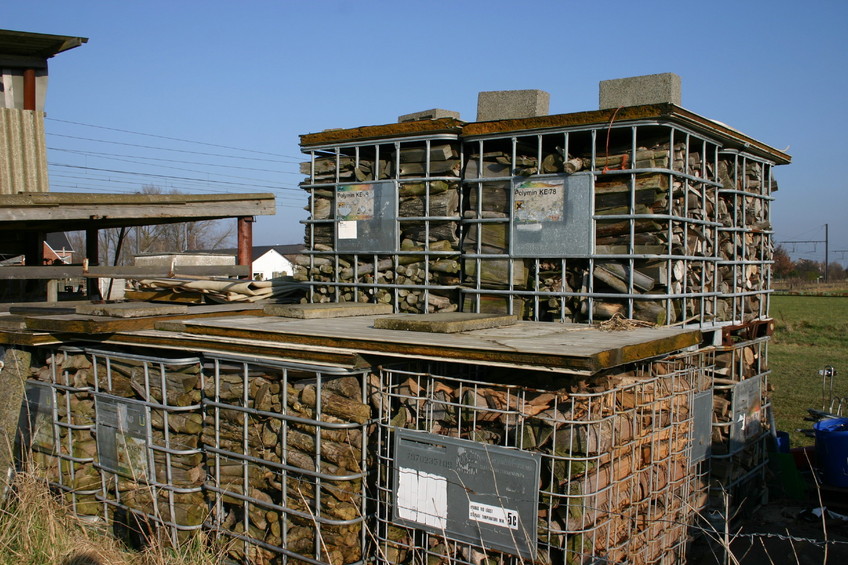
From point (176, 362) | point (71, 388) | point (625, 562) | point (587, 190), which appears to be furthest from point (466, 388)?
point (71, 388)

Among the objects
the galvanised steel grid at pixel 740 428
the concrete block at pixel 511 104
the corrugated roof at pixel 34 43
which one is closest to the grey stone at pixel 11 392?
the concrete block at pixel 511 104

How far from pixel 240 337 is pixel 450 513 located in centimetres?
234

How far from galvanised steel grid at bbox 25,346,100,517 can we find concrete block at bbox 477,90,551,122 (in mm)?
5202

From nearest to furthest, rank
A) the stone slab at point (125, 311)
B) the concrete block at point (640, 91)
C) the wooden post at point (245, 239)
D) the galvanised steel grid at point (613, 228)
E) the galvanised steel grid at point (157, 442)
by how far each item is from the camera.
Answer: the galvanised steel grid at point (157, 442)
the stone slab at point (125, 311)
the galvanised steel grid at point (613, 228)
the concrete block at point (640, 91)
the wooden post at point (245, 239)

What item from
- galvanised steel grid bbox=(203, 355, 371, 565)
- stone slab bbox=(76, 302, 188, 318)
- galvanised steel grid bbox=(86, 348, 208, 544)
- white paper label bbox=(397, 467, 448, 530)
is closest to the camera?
white paper label bbox=(397, 467, 448, 530)

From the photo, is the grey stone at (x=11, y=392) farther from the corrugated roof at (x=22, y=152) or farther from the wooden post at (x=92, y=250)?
the wooden post at (x=92, y=250)

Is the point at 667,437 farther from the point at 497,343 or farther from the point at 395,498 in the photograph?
the point at 395,498

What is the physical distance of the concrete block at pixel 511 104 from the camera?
8.73 meters

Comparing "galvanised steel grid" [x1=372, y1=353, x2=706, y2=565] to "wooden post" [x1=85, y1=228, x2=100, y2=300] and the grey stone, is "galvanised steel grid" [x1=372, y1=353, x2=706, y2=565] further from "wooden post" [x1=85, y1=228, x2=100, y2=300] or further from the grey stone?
"wooden post" [x1=85, y1=228, x2=100, y2=300]

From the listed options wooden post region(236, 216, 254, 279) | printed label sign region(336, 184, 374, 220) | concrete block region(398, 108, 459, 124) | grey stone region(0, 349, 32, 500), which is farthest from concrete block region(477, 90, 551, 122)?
grey stone region(0, 349, 32, 500)

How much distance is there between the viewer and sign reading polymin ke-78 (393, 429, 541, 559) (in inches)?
194

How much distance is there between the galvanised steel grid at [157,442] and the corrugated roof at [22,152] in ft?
20.6

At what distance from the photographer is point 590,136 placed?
790cm

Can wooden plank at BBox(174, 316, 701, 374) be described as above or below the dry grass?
above
